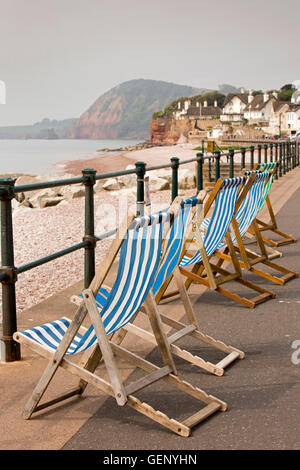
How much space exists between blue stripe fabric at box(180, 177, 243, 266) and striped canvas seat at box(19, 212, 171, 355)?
2243 mm

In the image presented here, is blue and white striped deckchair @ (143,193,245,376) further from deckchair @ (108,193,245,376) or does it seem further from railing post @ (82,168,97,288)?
railing post @ (82,168,97,288)

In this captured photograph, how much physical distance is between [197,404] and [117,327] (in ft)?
2.19

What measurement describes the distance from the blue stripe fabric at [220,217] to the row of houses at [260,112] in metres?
138

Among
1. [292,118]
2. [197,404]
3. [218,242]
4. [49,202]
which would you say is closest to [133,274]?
[197,404]

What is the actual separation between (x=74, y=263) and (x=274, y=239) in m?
3.04

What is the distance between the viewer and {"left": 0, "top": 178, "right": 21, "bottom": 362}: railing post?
4.18 m

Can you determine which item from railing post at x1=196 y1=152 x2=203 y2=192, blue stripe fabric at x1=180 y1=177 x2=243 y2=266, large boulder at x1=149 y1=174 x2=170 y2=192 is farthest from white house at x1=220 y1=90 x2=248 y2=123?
blue stripe fabric at x1=180 y1=177 x2=243 y2=266

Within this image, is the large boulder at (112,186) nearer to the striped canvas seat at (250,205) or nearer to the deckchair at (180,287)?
the striped canvas seat at (250,205)

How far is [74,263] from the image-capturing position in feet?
33.8

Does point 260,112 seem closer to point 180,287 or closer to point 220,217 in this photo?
point 220,217

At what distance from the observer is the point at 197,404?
382 cm
